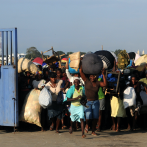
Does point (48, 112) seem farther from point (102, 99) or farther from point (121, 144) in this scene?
point (121, 144)

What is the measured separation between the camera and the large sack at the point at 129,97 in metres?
8.95

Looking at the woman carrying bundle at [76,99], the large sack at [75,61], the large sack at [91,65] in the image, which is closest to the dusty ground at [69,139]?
the woman carrying bundle at [76,99]

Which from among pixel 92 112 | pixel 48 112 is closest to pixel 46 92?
pixel 48 112

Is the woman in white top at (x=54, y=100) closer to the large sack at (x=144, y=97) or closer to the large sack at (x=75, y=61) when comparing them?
the large sack at (x=75, y=61)

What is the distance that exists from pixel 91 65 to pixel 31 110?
211cm

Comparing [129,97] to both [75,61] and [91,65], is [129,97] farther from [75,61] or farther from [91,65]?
[75,61]

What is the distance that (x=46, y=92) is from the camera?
8805 millimetres

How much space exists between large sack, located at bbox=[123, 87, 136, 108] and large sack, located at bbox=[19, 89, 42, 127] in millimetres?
2348

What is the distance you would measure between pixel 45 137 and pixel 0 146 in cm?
138

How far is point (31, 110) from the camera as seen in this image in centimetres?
905

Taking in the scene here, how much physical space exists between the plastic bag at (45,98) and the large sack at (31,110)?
13.1 inches

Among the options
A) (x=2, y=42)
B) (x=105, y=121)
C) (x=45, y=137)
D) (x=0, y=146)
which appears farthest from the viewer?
(x=105, y=121)

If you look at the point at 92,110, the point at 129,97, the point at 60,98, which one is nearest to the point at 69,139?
the point at 92,110

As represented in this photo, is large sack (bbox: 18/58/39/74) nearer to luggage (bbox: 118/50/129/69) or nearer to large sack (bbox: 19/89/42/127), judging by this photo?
large sack (bbox: 19/89/42/127)
